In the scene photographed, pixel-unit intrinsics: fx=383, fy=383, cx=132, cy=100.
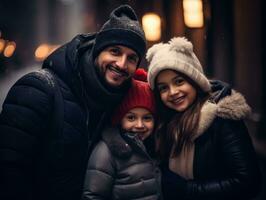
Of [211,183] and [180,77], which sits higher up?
[180,77]

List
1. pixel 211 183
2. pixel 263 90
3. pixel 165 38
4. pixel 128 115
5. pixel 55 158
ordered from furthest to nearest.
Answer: pixel 165 38 < pixel 263 90 < pixel 128 115 < pixel 211 183 < pixel 55 158

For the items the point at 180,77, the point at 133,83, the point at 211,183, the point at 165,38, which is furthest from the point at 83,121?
the point at 165,38

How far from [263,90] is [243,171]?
6.24 metres

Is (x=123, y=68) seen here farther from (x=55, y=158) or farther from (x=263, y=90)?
(x=263, y=90)

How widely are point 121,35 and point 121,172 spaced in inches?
43.4

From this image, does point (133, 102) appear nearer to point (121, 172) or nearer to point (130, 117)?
point (130, 117)

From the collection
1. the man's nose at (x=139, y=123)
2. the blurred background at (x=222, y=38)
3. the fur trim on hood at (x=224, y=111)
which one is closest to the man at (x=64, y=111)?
the man's nose at (x=139, y=123)

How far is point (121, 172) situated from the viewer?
9.88 feet

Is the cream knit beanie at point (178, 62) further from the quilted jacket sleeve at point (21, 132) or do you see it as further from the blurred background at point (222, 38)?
the blurred background at point (222, 38)

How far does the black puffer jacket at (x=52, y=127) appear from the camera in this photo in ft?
8.84

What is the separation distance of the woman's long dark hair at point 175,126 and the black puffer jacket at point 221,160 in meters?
0.08

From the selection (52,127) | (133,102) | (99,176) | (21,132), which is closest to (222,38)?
(133,102)

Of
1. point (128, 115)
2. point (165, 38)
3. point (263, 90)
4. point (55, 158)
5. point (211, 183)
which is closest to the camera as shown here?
point (55, 158)

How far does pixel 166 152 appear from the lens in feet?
10.5
